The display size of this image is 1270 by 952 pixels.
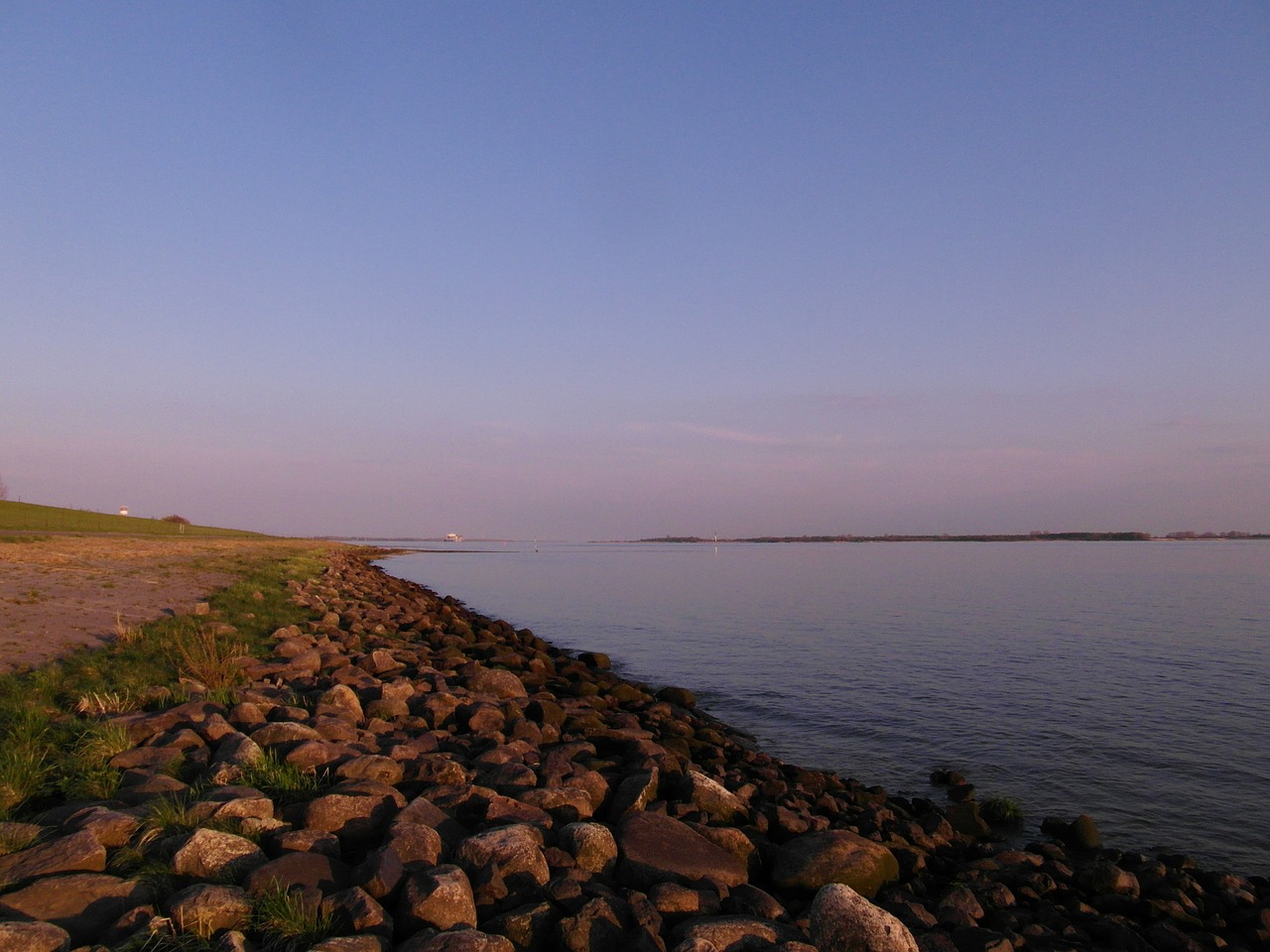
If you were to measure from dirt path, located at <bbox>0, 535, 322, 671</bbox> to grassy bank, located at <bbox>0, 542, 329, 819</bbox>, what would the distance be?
0.87m

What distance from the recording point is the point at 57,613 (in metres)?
15.8

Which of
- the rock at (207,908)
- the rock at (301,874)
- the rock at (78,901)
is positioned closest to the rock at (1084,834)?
the rock at (301,874)

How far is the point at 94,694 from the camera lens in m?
8.99

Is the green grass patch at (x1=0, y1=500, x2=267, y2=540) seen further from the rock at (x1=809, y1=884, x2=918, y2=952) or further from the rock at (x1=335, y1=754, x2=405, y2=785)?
the rock at (x1=809, y1=884, x2=918, y2=952)

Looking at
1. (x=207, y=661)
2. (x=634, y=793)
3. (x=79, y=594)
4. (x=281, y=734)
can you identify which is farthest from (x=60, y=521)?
(x=634, y=793)

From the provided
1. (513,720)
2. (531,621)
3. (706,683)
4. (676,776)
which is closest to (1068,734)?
(706,683)

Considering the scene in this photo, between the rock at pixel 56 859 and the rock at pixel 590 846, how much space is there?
339cm

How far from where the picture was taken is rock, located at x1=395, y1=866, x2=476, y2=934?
495cm

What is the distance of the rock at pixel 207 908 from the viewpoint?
15.0 ft

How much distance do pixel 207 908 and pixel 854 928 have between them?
4383mm

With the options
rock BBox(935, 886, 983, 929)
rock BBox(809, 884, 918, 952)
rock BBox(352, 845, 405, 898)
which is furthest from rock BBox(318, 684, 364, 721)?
rock BBox(935, 886, 983, 929)

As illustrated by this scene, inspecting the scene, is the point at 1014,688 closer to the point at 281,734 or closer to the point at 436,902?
the point at 281,734

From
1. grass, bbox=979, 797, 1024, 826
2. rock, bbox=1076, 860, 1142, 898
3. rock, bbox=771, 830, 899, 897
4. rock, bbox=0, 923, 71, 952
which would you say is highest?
rock, bbox=0, 923, 71, 952

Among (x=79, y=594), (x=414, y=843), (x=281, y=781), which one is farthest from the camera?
(x=79, y=594)
